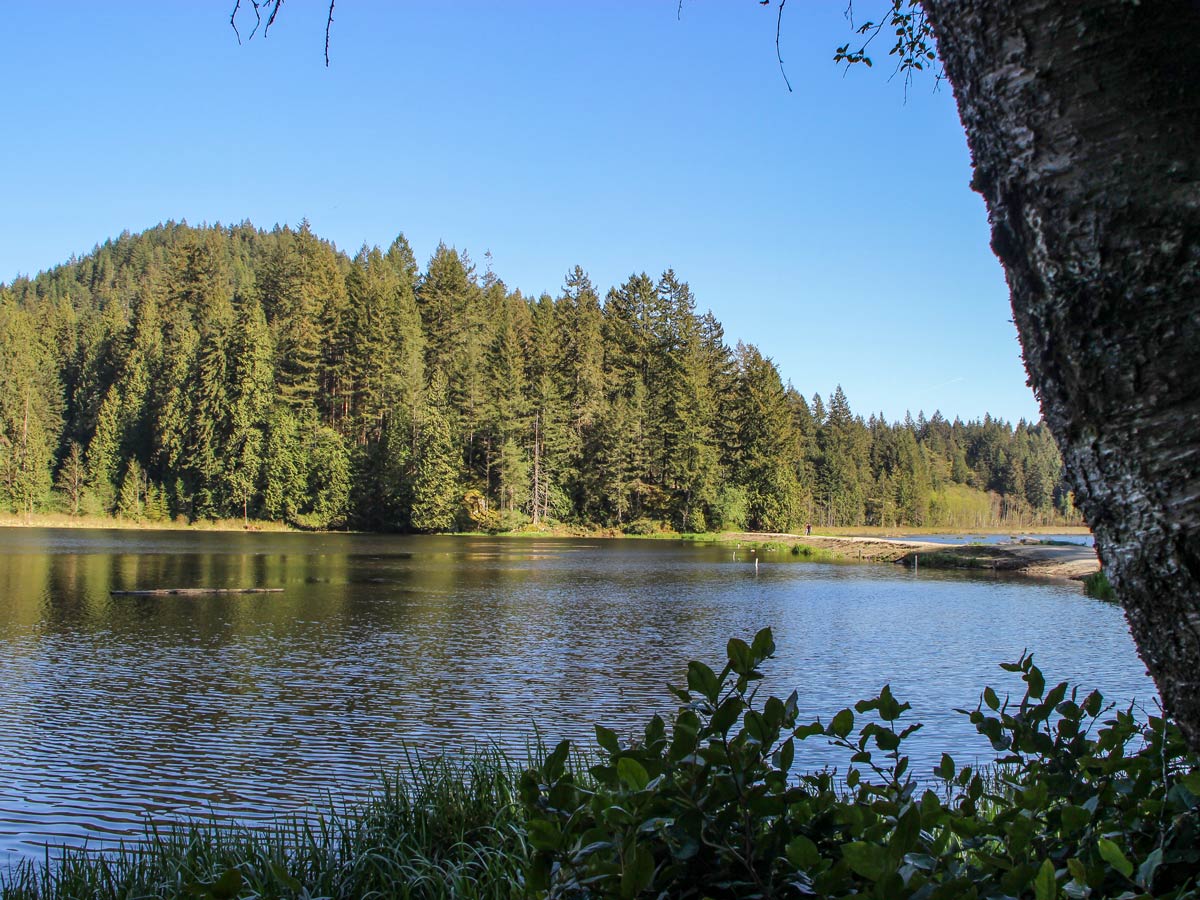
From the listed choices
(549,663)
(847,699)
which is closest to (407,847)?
(847,699)

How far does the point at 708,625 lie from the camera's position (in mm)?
19828

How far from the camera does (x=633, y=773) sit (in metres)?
1.79

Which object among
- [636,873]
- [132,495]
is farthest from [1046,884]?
[132,495]

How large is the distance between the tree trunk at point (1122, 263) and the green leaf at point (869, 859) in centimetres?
48

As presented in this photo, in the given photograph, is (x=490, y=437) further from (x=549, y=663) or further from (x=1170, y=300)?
(x=1170, y=300)

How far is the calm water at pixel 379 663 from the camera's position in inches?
340

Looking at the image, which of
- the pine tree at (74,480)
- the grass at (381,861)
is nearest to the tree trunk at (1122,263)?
the grass at (381,861)

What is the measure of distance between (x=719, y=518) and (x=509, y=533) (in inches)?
603

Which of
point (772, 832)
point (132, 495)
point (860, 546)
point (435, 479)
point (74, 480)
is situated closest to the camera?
point (772, 832)

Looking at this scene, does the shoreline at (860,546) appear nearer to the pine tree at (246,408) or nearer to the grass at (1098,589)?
the grass at (1098,589)

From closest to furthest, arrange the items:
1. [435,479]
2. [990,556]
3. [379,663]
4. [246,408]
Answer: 1. [379,663]
2. [990,556]
3. [435,479]
4. [246,408]

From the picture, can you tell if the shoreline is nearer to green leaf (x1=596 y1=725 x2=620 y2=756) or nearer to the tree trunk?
green leaf (x1=596 y1=725 x2=620 y2=756)

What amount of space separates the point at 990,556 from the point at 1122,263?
41948mm

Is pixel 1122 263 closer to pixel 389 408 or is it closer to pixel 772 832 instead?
pixel 772 832
